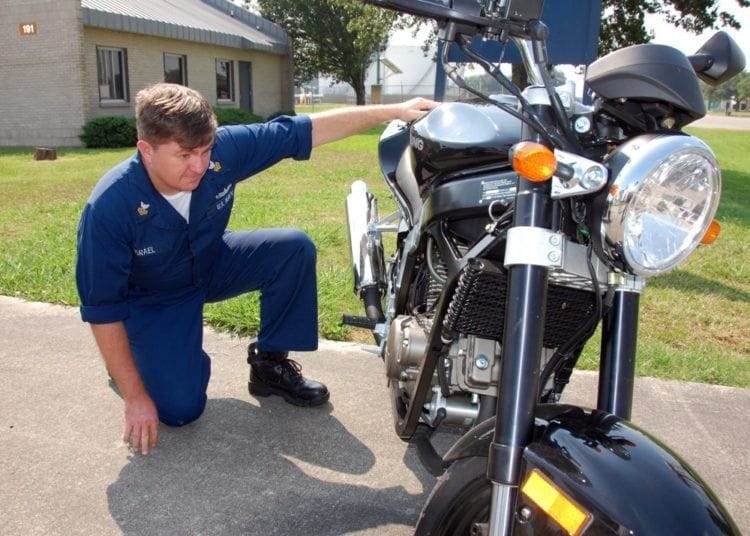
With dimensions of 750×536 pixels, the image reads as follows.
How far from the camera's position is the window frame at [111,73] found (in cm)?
2014

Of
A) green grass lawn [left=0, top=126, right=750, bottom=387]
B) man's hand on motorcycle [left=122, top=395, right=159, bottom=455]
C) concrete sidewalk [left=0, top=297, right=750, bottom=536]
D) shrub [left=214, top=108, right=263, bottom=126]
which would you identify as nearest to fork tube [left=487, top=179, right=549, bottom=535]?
concrete sidewalk [left=0, top=297, right=750, bottom=536]

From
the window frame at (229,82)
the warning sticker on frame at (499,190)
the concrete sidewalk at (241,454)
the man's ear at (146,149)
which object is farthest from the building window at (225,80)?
the warning sticker on frame at (499,190)

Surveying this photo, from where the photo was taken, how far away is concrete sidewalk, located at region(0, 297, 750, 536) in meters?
2.52

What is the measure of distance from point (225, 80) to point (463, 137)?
2599 centimetres

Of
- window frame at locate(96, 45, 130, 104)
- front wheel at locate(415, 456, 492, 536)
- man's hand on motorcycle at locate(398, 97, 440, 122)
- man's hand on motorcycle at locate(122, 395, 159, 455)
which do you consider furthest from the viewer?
window frame at locate(96, 45, 130, 104)

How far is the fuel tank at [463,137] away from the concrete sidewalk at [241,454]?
3.92ft

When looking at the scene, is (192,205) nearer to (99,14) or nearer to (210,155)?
(210,155)

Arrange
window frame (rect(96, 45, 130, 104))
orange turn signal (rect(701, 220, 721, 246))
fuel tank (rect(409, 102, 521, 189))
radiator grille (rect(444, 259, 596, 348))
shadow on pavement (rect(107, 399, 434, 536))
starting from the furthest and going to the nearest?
window frame (rect(96, 45, 130, 104))
shadow on pavement (rect(107, 399, 434, 536))
fuel tank (rect(409, 102, 521, 189))
radiator grille (rect(444, 259, 596, 348))
orange turn signal (rect(701, 220, 721, 246))

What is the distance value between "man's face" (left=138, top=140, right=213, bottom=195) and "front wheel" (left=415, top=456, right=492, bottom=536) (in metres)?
1.47

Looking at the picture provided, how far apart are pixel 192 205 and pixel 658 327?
296 centimetres

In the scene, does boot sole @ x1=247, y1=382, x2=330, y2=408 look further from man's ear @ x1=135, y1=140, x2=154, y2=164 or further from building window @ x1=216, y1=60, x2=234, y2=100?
building window @ x1=216, y1=60, x2=234, y2=100

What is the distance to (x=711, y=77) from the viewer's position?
1.80 meters

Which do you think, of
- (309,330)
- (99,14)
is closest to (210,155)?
(309,330)

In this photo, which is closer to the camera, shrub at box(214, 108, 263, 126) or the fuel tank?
the fuel tank
